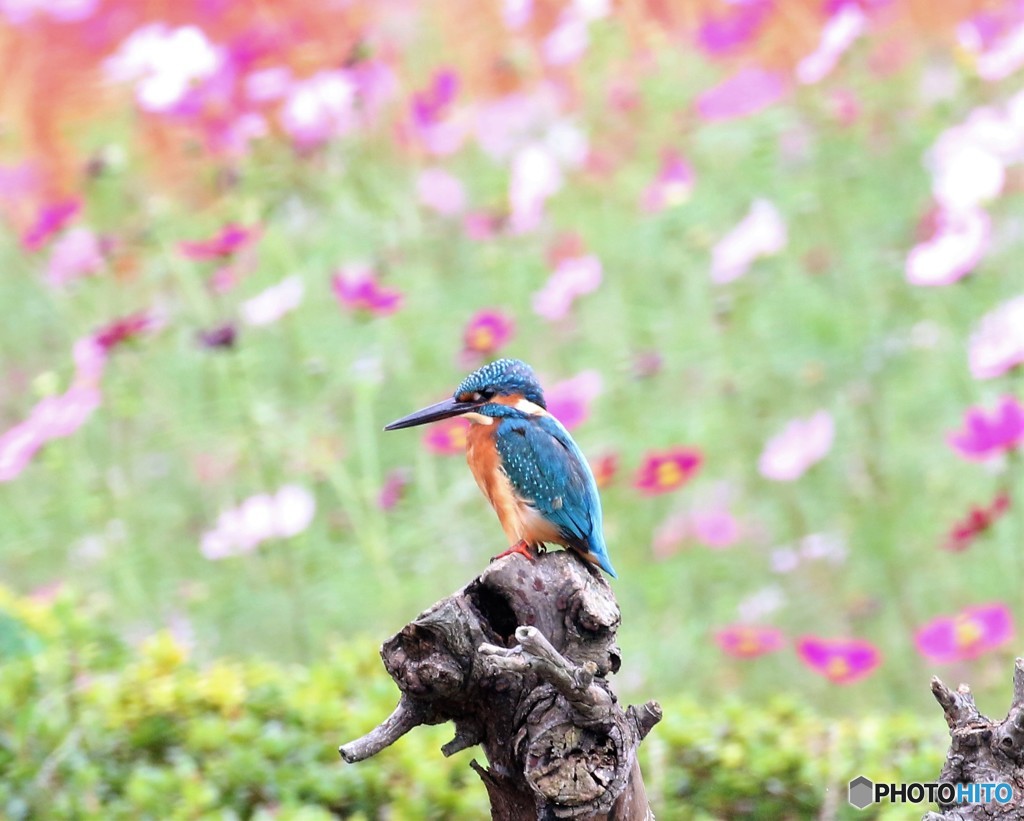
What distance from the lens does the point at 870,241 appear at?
3.50 m

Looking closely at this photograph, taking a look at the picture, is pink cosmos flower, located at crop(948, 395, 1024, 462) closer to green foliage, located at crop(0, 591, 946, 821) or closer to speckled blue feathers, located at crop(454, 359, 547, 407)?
green foliage, located at crop(0, 591, 946, 821)

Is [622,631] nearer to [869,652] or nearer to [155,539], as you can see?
[869,652]

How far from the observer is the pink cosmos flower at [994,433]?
2336 millimetres

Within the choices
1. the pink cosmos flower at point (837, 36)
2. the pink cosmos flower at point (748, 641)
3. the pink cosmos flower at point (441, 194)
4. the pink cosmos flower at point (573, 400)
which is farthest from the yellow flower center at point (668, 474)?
the pink cosmos flower at point (441, 194)

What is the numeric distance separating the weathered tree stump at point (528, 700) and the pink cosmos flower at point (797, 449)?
1.60m

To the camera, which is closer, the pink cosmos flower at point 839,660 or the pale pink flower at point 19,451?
the pink cosmos flower at point 839,660

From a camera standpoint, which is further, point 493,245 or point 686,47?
point 686,47

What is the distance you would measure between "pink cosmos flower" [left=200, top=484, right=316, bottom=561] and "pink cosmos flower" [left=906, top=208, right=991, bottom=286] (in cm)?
123

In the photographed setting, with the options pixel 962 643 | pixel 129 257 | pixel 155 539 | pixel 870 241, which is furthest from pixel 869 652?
pixel 129 257

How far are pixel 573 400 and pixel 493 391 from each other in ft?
4.12

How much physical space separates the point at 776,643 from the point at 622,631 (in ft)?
1.35

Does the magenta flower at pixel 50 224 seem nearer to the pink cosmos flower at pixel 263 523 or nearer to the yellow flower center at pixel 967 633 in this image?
the pink cosmos flower at pixel 263 523

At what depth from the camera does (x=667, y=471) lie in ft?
8.48

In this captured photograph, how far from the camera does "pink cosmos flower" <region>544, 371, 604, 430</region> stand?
2.65 metres
